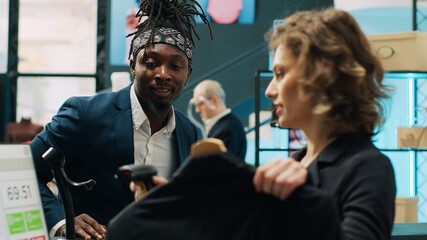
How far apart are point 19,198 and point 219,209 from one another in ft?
2.20

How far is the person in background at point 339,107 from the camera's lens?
4.48ft

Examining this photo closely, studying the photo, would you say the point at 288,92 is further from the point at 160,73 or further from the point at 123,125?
the point at 123,125

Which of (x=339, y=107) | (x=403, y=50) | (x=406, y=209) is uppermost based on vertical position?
(x=403, y=50)

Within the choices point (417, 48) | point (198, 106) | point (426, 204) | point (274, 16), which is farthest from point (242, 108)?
point (417, 48)

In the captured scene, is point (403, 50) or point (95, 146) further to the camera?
point (403, 50)

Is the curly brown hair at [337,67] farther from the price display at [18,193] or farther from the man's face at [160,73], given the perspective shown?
the man's face at [160,73]

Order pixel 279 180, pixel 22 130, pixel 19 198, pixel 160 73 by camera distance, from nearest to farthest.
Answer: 1. pixel 279 180
2. pixel 19 198
3. pixel 160 73
4. pixel 22 130

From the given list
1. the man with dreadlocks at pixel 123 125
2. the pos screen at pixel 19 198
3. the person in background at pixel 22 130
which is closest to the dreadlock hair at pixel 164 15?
the man with dreadlocks at pixel 123 125

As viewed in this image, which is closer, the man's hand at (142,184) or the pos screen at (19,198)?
the man's hand at (142,184)

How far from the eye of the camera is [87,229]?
2.17m

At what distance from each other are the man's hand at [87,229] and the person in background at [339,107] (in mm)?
836

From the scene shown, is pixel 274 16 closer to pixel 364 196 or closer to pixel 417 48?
pixel 417 48

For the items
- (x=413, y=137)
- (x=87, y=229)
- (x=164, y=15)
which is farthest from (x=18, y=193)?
(x=413, y=137)

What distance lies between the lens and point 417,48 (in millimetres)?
4754
